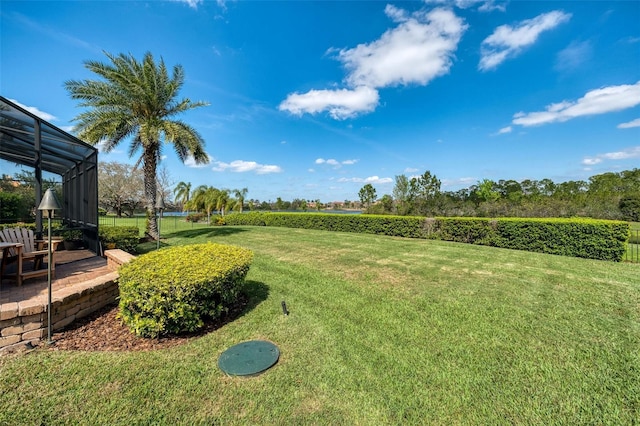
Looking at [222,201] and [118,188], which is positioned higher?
[118,188]

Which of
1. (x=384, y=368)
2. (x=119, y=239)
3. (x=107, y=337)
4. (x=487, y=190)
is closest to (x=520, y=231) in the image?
(x=384, y=368)

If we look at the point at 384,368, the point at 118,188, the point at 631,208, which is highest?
the point at 118,188

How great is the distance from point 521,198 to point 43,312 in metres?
36.6

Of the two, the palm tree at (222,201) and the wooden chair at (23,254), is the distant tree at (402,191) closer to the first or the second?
the palm tree at (222,201)

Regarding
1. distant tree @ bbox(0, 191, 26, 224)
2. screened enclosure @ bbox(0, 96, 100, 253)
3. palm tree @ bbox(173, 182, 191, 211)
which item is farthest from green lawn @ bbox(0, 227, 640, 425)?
palm tree @ bbox(173, 182, 191, 211)

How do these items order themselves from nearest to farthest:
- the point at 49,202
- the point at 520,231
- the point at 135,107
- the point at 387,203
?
the point at 49,202, the point at 520,231, the point at 135,107, the point at 387,203

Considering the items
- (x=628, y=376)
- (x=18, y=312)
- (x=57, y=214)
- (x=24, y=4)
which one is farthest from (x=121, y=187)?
(x=628, y=376)

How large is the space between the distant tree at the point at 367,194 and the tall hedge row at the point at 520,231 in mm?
23915

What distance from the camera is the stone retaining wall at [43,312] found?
2834 mm

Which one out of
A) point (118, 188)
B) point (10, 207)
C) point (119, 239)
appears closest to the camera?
point (10, 207)

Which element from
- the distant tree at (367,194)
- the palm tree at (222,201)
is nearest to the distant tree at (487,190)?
the distant tree at (367,194)

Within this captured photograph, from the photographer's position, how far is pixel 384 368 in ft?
9.05

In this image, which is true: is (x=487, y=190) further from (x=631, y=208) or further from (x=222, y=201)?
(x=222, y=201)

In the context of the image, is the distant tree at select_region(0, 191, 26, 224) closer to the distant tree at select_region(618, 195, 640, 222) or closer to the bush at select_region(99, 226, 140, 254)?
the bush at select_region(99, 226, 140, 254)
